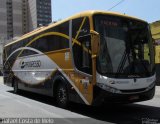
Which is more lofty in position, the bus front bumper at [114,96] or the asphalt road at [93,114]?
the bus front bumper at [114,96]

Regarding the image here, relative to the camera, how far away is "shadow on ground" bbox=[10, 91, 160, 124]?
10052 millimetres

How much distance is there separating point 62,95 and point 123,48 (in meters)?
3.25

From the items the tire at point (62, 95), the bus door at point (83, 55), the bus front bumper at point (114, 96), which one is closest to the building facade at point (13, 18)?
the tire at point (62, 95)

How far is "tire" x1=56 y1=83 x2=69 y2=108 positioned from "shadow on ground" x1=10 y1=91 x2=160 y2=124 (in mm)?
281

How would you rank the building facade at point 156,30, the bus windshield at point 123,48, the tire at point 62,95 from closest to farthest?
the bus windshield at point 123,48 < the tire at point 62,95 < the building facade at point 156,30

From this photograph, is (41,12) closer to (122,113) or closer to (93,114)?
(93,114)

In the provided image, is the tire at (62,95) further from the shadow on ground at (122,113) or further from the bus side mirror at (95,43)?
the bus side mirror at (95,43)

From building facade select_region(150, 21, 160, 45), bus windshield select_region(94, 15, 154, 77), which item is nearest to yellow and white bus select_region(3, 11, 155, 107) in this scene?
bus windshield select_region(94, 15, 154, 77)

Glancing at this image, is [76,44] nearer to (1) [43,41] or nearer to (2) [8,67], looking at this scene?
(1) [43,41]

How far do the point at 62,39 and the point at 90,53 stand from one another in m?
2.52

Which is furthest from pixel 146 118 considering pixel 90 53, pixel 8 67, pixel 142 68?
pixel 8 67

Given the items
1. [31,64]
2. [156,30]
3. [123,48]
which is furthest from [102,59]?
[156,30]

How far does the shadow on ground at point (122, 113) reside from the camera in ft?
33.0

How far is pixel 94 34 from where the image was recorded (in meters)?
10.3
